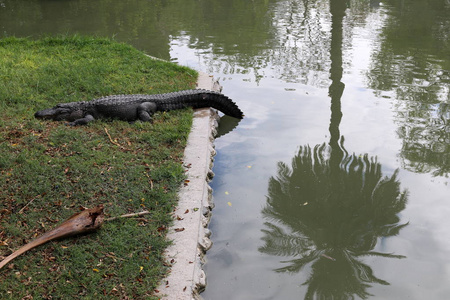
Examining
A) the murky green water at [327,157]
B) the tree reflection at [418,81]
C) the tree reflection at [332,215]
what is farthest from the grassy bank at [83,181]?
the tree reflection at [418,81]

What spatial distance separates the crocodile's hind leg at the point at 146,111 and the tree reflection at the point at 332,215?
2256 mm

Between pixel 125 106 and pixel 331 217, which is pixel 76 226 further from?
pixel 125 106

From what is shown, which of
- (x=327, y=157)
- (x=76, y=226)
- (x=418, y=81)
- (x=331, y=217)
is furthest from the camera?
(x=418, y=81)

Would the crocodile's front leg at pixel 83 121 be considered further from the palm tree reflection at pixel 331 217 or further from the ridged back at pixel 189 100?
the palm tree reflection at pixel 331 217

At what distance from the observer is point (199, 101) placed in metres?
7.41

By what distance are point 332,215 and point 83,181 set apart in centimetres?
289

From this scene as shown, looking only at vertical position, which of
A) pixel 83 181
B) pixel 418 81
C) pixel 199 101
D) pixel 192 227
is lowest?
pixel 192 227

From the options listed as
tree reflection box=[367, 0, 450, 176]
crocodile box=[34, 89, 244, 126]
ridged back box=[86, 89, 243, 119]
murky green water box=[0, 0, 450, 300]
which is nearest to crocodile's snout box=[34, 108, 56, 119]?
crocodile box=[34, 89, 244, 126]

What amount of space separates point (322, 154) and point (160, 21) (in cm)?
1103

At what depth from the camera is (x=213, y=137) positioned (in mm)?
6820

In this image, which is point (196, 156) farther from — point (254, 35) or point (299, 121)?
point (254, 35)

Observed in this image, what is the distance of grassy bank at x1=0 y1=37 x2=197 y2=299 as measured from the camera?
3.68 meters

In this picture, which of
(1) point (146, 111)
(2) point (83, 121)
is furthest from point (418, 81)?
(2) point (83, 121)

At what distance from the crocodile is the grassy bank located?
0.58 feet
